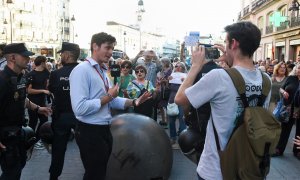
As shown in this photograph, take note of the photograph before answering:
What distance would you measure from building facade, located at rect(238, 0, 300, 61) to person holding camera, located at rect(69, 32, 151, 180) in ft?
70.0

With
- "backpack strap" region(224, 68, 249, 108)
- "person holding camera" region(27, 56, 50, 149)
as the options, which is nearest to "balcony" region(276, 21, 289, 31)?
"person holding camera" region(27, 56, 50, 149)

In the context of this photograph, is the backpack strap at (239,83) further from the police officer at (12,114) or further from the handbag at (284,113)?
the handbag at (284,113)

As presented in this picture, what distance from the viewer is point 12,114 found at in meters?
4.13

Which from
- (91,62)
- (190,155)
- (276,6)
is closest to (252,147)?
(190,155)

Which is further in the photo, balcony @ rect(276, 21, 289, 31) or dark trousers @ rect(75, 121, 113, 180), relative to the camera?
balcony @ rect(276, 21, 289, 31)

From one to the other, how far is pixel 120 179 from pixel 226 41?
2.81 m

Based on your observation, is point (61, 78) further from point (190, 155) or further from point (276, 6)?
point (276, 6)

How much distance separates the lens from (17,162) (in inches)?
162

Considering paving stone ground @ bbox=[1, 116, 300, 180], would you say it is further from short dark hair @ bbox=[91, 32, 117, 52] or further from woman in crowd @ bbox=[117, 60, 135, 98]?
short dark hair @ bbox=[91, 32, 117, 52]

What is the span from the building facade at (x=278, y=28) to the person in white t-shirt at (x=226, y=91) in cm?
2200

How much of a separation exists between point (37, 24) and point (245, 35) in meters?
78.2

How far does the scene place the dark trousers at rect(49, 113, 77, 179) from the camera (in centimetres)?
516

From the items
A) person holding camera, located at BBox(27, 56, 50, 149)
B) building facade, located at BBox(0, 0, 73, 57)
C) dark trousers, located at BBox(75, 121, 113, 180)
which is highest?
building facade, located at BBox(0, 0, 73, 57)

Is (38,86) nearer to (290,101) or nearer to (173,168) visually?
(173,168)
